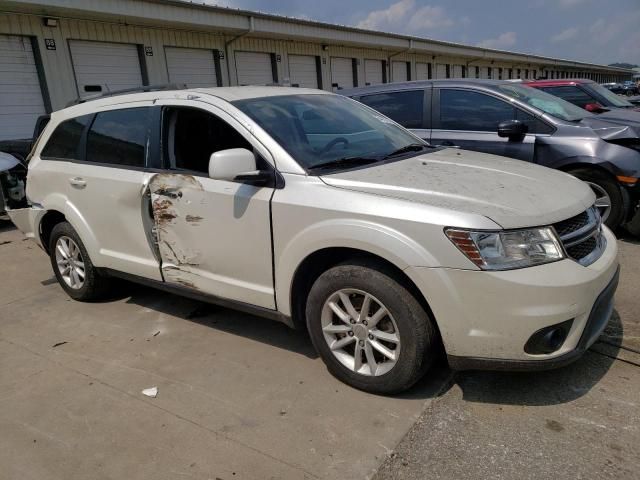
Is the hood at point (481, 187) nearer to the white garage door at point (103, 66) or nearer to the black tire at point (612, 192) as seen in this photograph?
the black tire at point (612, 192)

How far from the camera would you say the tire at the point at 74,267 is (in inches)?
174

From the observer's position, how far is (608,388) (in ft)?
9.16

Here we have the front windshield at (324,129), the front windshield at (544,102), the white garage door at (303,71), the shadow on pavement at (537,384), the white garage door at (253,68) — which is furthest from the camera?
the white garage door at (303,71)

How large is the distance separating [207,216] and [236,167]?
1.69ft

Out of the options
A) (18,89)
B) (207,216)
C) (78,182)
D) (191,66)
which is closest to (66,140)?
(78,182)

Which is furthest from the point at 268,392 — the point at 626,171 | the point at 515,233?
the point at 626,171

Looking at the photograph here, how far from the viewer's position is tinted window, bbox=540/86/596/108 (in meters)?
8.88

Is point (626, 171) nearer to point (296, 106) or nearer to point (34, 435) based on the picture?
point (296, 106)

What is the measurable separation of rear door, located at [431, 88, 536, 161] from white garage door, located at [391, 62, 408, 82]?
18.1m

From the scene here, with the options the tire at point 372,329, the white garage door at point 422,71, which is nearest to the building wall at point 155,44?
the white garage door at point 422,71

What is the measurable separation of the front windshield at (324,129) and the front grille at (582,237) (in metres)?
1.21

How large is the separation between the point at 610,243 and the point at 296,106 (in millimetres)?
2187

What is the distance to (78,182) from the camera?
417cm

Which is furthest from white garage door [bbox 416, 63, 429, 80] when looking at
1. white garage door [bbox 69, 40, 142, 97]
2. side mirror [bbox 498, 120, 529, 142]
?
side mirror [bbox 498, 120, 529, 142]
